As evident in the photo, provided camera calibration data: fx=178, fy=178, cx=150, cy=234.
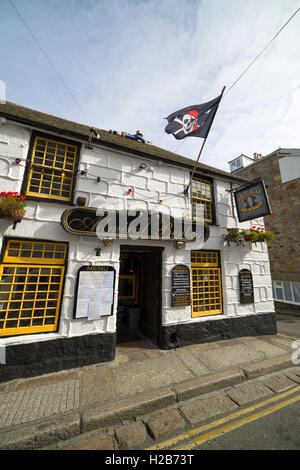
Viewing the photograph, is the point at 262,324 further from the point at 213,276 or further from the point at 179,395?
the point at 179,395

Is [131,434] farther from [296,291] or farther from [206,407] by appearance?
[296,291]

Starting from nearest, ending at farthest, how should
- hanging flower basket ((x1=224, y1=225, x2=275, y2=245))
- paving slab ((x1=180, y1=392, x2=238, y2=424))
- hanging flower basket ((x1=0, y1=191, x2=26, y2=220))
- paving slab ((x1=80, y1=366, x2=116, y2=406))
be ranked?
paving slab ((x1=180, y1=392, x2=238, y2=424))
paving slab ((x1=80, y1=366, x2=116, y2=406))
hanging flower basket ((x1=0, y1=191, x2=26, y2=220))
hanging flower basket ((x1=224, y1=225, x2=275, y2=245))

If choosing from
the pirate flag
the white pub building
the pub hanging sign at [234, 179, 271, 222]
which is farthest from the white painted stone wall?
the pirate flag

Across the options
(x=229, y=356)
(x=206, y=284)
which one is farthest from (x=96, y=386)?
(x=206, y=284)

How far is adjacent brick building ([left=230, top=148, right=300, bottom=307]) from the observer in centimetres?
1209

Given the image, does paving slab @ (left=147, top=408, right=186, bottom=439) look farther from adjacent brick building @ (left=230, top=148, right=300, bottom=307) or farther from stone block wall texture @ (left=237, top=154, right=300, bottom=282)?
stone block wall texture @ (left=237, top=154, right=300, bottom=282)

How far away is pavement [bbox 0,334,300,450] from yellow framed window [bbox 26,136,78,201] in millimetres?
4658

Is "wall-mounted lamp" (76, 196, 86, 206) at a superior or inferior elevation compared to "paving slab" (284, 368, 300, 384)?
superior

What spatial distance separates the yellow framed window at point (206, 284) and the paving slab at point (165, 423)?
3305 mm

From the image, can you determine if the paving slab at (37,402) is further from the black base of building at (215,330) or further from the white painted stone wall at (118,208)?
the black base of building at (215,330)

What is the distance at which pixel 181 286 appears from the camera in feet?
19.8

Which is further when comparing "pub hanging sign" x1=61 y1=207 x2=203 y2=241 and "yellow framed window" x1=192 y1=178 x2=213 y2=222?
"yellow framed window" x1=192 y1=178 x2=213 y2=222

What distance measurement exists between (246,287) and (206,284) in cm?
167

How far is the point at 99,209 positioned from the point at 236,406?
218 inches
